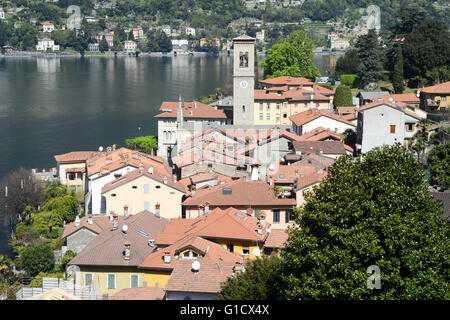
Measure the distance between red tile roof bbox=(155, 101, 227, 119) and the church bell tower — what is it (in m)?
1.07

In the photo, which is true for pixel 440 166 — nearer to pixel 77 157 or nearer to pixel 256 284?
pixel 256 284

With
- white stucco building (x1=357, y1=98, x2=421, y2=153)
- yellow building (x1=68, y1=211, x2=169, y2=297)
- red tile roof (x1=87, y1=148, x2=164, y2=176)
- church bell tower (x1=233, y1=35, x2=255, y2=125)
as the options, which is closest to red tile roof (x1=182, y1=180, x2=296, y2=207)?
yellow building (x1=68, y1=211, x2=169, y2=297)

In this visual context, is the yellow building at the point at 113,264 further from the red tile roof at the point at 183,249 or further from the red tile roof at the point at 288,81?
the red tile roof at the point at 288,81

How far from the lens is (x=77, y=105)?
64.9 m

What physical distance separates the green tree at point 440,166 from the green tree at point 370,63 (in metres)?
21.6

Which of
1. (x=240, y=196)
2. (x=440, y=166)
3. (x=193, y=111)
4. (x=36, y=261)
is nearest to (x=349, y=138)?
(x=440, y=166)

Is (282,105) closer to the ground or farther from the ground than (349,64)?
closer to the ground

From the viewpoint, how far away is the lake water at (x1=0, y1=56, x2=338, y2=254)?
148 feet

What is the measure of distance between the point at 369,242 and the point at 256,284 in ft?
8.55

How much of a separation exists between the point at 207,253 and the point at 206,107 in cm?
2310

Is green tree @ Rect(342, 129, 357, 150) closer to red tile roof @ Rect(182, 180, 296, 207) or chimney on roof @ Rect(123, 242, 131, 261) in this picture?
red tile roof @ Rect(182, 180, 296, 207)

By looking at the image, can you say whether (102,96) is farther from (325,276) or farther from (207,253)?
(325,276)
